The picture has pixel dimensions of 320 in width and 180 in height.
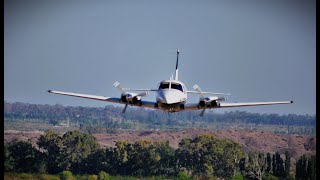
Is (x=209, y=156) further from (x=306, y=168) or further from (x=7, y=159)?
(x=7, y=159)

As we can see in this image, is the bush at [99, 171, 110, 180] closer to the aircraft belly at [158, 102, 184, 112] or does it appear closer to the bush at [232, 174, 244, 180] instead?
the bush at [232, 174, 244, 180]

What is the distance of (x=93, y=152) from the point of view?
272 ft

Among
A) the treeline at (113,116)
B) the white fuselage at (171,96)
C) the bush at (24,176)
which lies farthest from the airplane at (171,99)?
the treeline at (113,116)

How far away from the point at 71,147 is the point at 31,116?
2103 cm

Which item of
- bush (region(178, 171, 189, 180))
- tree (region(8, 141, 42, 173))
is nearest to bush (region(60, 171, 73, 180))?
tree (region(8, 141, 42, 173))

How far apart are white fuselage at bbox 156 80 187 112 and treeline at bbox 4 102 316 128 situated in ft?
152

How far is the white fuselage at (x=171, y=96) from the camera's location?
157 ft

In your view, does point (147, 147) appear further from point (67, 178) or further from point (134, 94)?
point (134, 94)

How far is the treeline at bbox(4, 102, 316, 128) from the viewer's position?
97.9 meters

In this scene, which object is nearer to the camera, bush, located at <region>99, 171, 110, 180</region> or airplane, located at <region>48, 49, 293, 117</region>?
airplane, located at <region>48, 49, 293, 117</region>

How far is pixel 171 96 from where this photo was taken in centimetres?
4791

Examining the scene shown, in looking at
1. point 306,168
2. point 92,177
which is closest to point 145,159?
point 92,177

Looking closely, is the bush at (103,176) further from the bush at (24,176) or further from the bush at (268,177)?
the bush at (268,177)

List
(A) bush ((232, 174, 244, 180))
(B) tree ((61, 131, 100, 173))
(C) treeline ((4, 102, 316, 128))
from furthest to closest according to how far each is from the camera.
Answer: (C) treeline ((4, 102, 316, 128))
(B) tree ((61, 131, 100, 173))
(A) bush ((232, 174, 244, 180))
